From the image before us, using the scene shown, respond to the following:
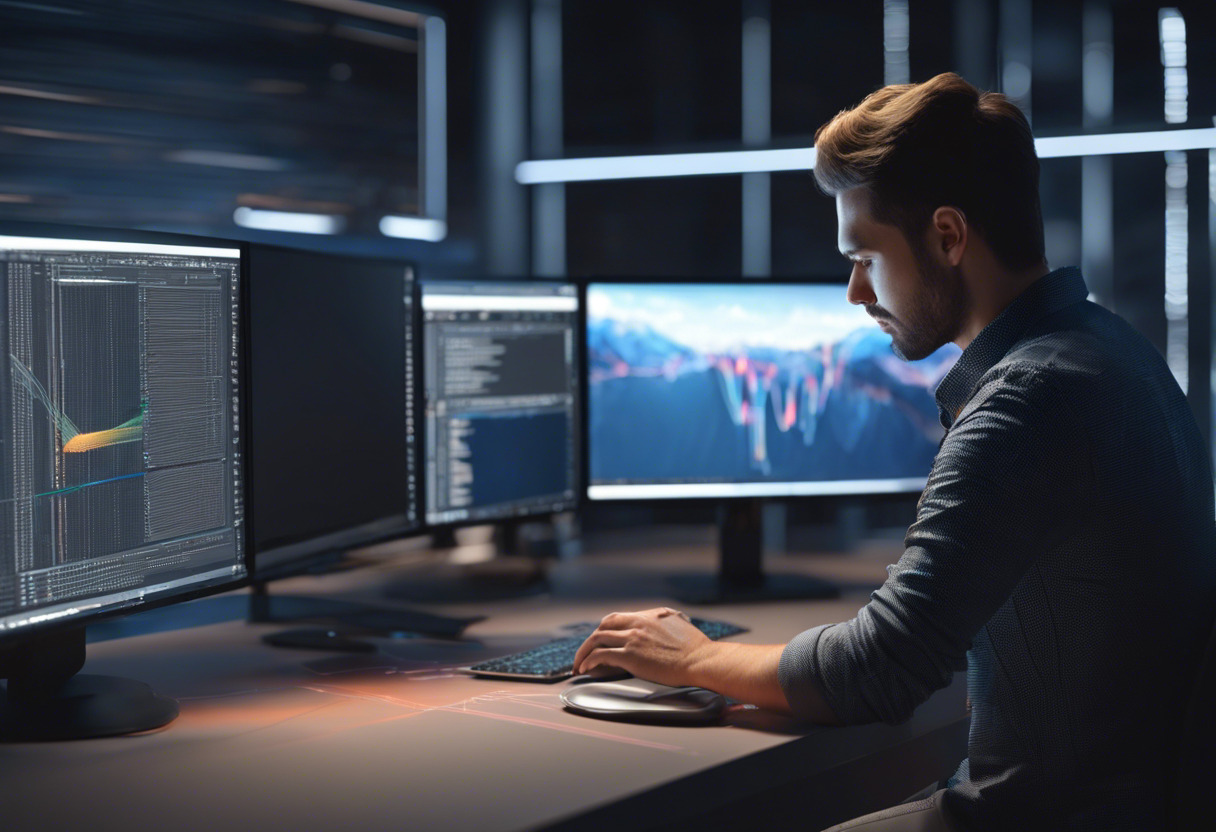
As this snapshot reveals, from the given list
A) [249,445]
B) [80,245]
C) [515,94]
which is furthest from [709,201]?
[80,245]

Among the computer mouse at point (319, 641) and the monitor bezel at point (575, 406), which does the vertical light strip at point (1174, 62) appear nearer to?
the monitor bezel at point (575, 406)

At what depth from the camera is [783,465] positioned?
6.47ft

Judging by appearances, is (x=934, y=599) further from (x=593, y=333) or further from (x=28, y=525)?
(x=593, y=333)

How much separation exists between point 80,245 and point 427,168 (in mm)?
1200

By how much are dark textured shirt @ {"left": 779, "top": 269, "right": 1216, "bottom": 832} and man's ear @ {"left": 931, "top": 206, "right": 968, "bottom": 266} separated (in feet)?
0.51

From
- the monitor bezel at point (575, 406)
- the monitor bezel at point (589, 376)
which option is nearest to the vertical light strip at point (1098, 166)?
the monitor bezel at point (589, 376)

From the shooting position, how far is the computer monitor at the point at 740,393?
194 cm

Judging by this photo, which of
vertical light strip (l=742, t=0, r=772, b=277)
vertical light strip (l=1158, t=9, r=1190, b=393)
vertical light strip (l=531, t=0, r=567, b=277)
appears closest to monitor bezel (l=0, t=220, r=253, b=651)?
vertical light strip (l=531, t=0, r=567, b=277)

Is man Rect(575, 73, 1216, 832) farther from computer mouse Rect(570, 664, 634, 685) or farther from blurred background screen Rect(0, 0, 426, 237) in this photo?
blurred background screen Rect(0, 0, 426, 237)

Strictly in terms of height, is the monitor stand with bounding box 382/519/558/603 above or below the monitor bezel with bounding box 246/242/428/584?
below

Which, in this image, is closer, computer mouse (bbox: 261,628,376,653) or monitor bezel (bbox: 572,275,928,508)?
computer mouse (bbox: 261,628,376,653)

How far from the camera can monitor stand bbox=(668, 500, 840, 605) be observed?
187 cm

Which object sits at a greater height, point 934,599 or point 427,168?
point 427,168

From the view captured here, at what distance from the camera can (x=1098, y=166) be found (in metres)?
2.23
